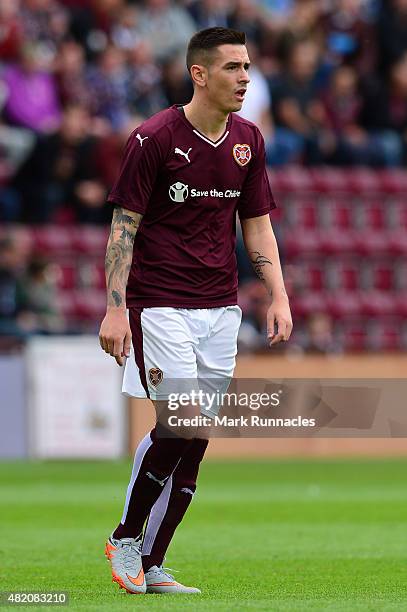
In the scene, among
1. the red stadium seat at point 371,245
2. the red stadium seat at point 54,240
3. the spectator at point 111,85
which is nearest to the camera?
the red stadium seat at point 54,240

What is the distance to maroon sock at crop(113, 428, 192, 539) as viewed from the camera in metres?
6.41

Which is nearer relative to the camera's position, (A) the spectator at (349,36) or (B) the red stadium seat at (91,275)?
(B) the red stadium seat at (91,275)

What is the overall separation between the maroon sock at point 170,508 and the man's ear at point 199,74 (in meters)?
1.57

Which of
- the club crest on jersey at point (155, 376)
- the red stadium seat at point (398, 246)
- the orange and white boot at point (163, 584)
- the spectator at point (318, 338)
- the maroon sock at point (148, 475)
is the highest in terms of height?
the club crest on jersey at point (155, 376)

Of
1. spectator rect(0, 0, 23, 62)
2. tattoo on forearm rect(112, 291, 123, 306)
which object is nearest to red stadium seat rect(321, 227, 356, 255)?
spectator rect(0, 0, 23, 62)

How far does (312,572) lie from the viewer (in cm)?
732

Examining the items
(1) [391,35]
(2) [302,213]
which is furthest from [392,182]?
(1) [391,35]

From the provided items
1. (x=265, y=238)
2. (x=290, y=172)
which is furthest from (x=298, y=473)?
(x=265, y=238)

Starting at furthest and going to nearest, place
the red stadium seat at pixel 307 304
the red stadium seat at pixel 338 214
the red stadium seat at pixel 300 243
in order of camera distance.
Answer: the red stadium seat at pixel 338 214 → the red stadium seat at pixel 300 243 → the red stadium seat at pixel 307 304

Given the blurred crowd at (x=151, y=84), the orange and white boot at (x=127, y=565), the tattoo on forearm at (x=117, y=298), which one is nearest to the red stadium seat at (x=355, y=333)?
the blurred crowd at (x=151, y=84)

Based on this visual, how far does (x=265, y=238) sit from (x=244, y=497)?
5.81m

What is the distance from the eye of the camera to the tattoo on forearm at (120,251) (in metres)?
6.34

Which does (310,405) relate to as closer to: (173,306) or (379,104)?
(173,306)

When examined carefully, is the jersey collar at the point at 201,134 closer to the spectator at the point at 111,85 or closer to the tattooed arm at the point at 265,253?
the tattooed arm at the point at 265,253
